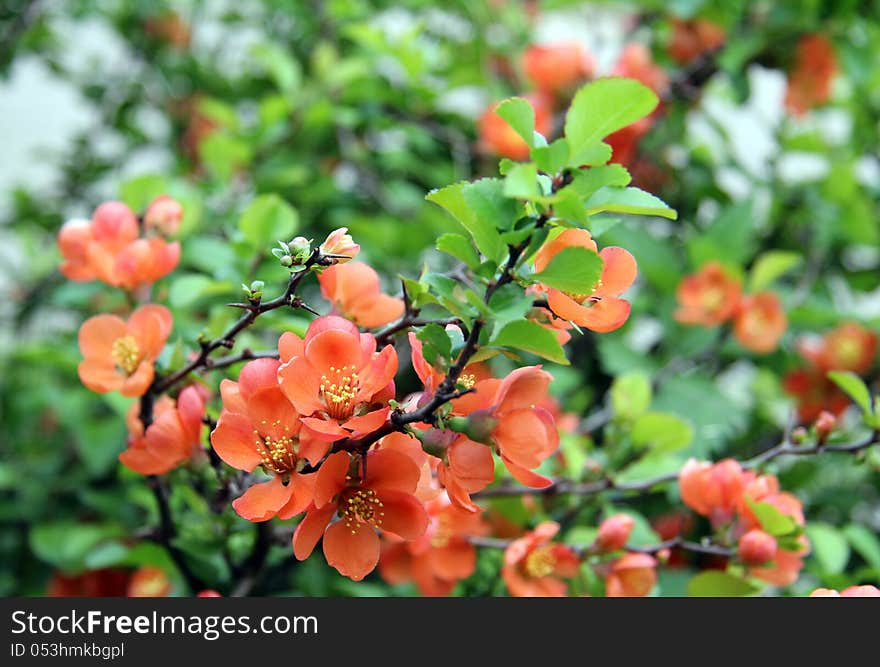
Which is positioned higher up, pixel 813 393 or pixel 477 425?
pixel 813 393

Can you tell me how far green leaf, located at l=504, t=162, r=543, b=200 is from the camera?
1.44 ft

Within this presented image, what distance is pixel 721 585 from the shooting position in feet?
2.29

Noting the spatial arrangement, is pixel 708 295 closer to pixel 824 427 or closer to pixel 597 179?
pixel 824 427

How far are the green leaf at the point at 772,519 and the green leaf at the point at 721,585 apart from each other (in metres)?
0.05

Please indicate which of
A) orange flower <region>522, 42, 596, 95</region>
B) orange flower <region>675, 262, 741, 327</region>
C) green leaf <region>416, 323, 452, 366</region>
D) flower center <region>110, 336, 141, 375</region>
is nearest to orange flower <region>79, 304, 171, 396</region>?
flower center <region>110, 336, 141, 375</region>

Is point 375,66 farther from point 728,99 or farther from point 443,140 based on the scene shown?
point 728,99

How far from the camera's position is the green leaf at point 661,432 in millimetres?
862

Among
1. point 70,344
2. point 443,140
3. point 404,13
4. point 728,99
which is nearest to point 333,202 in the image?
point 443,140

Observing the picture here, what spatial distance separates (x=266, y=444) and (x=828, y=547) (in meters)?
0.68

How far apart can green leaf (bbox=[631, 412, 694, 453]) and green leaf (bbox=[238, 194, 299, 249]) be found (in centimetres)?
40

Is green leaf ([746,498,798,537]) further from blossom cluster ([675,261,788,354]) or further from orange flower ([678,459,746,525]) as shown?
blossom cluster ([675,261,788,354])

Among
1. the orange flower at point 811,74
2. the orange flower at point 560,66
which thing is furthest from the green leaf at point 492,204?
the orange flower at point 811,74

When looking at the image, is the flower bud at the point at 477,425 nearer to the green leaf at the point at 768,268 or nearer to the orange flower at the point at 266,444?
the orange flower at the point at 266,444

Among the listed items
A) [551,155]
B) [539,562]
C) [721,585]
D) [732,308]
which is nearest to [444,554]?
[539,562]
